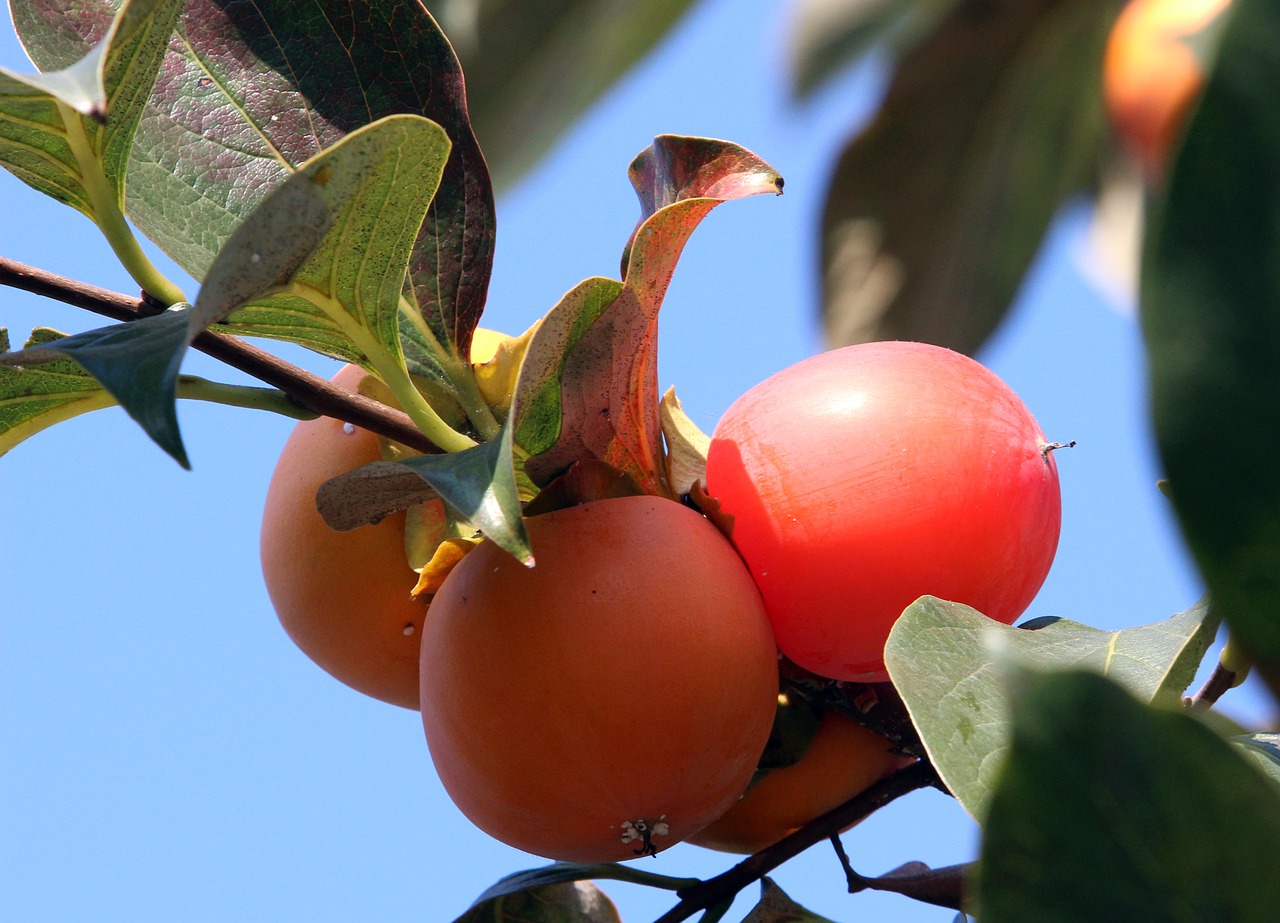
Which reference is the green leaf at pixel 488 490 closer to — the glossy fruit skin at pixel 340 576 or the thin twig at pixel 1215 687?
the glossy fruit skin at pixel 340 576

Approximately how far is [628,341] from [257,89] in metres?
0.29

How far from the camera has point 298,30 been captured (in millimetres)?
836

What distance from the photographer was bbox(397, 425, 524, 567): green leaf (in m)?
0.63

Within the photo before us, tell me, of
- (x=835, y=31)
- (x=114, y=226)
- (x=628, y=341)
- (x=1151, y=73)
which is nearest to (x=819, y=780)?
(x=628, y=341)

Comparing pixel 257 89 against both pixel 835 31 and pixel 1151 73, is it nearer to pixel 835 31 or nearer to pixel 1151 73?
pixel 1151 73

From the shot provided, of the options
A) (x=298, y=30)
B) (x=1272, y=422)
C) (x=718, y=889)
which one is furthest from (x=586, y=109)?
(x=1272, y=422)

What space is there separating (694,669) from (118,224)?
17.3 inches

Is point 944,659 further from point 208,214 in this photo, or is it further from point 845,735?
point 208,214

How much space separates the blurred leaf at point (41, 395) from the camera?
0.78 meters

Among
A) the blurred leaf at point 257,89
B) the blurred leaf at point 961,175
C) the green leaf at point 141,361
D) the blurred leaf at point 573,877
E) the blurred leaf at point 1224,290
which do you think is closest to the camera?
the blurred leaf at point 1224,290

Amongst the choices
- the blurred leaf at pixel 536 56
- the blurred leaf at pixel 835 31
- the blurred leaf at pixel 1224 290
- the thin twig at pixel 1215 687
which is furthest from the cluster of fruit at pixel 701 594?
the blurred leaf at pixel 835 31

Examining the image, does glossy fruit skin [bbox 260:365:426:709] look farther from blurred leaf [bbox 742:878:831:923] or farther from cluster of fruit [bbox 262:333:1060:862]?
blurred leaf [bbox 742:878:831:923]

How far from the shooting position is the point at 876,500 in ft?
2.57

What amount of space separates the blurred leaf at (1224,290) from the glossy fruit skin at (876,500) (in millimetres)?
351
